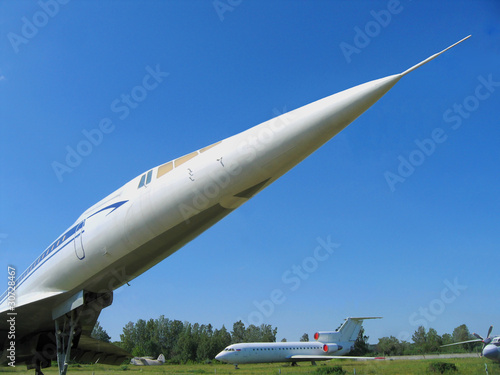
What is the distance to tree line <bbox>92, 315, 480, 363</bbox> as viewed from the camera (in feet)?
168

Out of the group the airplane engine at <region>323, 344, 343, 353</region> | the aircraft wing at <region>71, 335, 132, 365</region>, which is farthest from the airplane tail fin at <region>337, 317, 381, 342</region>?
the aircraft wing at <region>71, 335, 132, 365</region>

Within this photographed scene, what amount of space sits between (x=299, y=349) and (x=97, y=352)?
95.2ft

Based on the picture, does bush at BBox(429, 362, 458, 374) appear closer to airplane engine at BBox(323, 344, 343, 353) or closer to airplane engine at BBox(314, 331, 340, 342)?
airplane engine at BBox(323, 344, 343, 353)

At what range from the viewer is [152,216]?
602 centimetres

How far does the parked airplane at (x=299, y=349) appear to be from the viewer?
106 feet

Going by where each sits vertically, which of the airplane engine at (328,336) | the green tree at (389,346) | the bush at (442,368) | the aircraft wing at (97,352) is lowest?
the green tree at (389,346)

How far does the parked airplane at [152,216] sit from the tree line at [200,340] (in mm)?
46363

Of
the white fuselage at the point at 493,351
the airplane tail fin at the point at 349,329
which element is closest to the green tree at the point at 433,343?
the airplane tail fin at the point at 349,329

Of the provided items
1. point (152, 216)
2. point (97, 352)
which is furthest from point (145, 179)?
point (97, 352)

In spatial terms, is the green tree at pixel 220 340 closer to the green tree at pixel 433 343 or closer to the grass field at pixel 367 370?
the grass field at pixel 367 370

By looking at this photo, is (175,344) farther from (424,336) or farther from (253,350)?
(424,336)

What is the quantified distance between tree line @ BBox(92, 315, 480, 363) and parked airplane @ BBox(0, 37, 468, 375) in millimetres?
46363

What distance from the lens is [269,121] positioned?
17.7 ft

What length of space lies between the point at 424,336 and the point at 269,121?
76.2m
